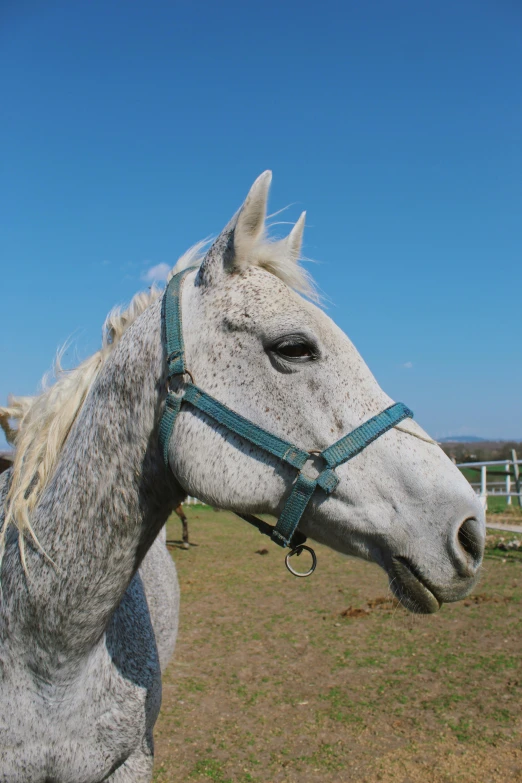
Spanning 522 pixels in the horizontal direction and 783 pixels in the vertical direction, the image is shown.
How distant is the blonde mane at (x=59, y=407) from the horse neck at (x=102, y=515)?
17 centimetres

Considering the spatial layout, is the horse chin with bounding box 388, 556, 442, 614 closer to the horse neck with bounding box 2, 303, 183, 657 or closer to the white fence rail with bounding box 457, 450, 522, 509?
the horse neck with bounding box 2, 303, 183, 657

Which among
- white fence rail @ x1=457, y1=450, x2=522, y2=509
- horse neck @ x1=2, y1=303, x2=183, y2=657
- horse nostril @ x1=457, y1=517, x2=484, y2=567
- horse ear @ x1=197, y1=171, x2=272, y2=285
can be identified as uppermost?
horse ear @ x1=197, y1=171, x2=272, y2=285

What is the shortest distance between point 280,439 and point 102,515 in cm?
66

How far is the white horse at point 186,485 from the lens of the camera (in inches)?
61.6

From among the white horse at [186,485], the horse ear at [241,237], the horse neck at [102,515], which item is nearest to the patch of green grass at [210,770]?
the white horse at [186,485]

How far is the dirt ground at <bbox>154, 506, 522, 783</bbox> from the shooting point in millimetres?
3916

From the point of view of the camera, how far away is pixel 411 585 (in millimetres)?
1545

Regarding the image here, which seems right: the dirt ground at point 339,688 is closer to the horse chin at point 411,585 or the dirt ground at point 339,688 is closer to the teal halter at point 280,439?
the horse chin at point 411,585

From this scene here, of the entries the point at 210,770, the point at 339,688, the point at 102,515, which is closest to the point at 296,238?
the point at 102,515

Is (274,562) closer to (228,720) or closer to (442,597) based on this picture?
(228,720)

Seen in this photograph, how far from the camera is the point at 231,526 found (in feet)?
53.5

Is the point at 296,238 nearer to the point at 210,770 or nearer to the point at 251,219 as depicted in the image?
the point at 251,219

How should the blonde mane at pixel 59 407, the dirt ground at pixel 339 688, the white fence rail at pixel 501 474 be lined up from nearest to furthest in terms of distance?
the blonde mane at pixel 59 407 → the dirt ground at pixel 339 688 → the white fence rail at pixel 501 474

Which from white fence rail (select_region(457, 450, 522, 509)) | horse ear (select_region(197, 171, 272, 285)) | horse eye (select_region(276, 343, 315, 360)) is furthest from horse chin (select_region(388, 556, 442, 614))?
white fence rail (select_region(457, 450, 522, 509))
